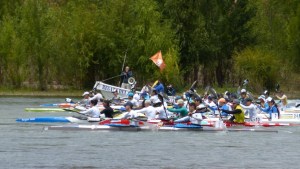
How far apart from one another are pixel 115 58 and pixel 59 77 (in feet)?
18.2

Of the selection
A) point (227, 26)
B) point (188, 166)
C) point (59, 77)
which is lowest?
point (188, 166)

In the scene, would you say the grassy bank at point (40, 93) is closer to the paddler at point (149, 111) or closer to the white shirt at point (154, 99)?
the white shirt at point (154, 99)

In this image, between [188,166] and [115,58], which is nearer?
[188,166]

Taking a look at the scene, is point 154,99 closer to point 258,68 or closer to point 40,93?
point 258,68

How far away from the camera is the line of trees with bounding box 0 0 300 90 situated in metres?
72.5

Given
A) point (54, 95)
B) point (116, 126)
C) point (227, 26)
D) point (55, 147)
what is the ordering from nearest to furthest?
point (55, 147) < point (116, 126) < point (54, 95) < point (227, 26)

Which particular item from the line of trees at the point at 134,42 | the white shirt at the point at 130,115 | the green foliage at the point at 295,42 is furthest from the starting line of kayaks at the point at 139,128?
the green foliage at the point at 295,42

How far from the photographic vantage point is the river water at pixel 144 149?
29.0 m

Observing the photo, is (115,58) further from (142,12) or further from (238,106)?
(238,106)

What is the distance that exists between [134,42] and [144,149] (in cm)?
4106

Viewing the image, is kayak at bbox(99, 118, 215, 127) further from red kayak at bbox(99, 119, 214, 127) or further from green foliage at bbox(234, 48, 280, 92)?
green foliage at bbox(234, 48, 280, 92)

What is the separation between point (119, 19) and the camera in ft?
244

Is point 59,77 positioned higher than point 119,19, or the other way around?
point 119,19

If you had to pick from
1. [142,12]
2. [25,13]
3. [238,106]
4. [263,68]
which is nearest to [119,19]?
[142,12]
